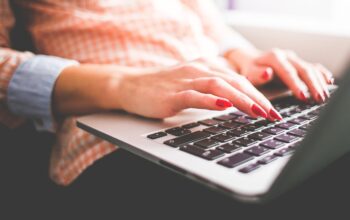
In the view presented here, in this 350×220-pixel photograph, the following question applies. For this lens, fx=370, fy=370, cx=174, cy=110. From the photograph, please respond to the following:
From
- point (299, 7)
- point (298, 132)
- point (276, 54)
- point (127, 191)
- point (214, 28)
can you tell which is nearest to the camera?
point (298, 132)

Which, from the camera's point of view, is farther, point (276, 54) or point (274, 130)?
point (276, 54)

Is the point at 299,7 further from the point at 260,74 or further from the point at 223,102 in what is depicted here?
the point at 223,102

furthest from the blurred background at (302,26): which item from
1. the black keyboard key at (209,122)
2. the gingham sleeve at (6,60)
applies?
the gingham sleeve at (6,60)

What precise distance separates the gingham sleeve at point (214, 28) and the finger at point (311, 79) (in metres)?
0.30

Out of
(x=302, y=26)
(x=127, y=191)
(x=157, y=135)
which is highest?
(x=302, y=26)

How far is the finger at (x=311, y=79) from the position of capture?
0.62 m

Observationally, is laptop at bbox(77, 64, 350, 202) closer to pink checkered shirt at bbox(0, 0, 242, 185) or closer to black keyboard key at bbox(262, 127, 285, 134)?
black keyboard key at bbox(262, 127, 285, 134)

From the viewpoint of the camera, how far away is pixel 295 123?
1.68ft

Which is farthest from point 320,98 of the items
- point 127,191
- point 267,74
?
point 127,191

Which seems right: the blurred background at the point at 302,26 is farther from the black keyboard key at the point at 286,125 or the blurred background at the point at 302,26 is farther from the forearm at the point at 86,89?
the forearm at the point at 86,89

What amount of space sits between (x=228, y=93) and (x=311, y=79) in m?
0.22

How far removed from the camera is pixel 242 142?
0.43 metres

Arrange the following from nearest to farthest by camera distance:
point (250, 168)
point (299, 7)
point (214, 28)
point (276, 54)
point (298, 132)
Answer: point (250, 168), point (298, 132), point (276, 54), point (214, 28), point (299, 7)

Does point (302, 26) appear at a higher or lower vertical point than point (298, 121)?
higher
